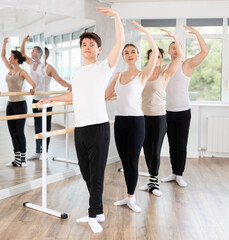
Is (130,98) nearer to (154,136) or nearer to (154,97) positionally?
(154,97)

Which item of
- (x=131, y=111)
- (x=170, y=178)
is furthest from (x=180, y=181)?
(x=131, y=111)

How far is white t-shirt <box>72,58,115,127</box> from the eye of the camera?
2619mm

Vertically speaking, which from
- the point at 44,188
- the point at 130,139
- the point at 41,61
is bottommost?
the point at 44,188

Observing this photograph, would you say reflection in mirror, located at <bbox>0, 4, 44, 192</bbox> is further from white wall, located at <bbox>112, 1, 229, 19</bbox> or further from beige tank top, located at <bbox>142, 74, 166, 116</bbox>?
white wall, located at <bbox>112, 1, 229, 19</bbox>

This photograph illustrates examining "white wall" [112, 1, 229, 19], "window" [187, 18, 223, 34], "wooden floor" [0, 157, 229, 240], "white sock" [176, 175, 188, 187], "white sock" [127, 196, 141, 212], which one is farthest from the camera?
"window" [187, 18, 223, 34]

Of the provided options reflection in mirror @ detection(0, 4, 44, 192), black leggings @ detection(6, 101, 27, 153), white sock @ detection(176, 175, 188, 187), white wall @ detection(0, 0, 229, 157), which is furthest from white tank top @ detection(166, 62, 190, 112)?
black leggings @ detection(6, 101, 27, 153)

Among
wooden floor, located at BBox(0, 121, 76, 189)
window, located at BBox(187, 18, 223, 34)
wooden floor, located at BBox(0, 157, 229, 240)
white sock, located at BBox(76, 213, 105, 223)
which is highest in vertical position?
window, located at BBox(187, 18, 223, 34)

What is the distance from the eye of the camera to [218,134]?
A: 5.52 metres

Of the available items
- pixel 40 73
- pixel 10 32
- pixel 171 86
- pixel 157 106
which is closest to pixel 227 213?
pixel 157 106

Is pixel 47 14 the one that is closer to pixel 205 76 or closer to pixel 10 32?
pixel 10 32

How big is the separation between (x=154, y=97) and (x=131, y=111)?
0.57m

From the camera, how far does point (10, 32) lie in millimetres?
3393

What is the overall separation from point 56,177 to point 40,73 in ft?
3.81

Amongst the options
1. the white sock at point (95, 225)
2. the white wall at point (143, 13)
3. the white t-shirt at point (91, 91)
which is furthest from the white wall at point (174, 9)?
the white sock at point (95, 225)
